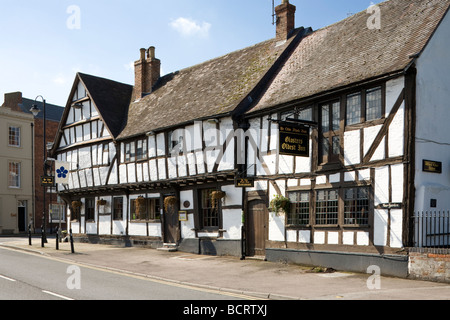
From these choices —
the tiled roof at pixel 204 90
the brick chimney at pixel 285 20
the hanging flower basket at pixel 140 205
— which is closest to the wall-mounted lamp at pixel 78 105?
the tiled roof at pixel 204 90

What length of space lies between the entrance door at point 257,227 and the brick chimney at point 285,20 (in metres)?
8.78

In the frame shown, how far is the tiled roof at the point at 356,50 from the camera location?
16.0 meters

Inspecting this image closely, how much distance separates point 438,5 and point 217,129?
32.2 feet

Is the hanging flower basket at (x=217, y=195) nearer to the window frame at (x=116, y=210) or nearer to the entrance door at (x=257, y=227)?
the entrance door at (x=257, y=227)

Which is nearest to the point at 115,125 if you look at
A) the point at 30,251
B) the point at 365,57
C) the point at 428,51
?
the point at 30,251

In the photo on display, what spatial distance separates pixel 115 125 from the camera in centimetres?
2800

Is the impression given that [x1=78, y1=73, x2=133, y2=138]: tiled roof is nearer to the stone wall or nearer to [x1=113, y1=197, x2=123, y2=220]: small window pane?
[x1=113, y1=197, x2=123, y2=220]: small window pane

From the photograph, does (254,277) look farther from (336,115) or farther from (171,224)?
(171,224)

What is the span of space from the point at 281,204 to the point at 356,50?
6501 millimetres

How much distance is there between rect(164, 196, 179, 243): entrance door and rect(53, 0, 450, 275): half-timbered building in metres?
0.08

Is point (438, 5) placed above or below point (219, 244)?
above

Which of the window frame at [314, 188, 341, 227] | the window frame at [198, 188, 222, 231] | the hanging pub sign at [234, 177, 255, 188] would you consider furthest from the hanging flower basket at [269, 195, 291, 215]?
the window frame at [198, 188, 222, 231]

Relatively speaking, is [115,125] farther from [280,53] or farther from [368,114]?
[368,114]
